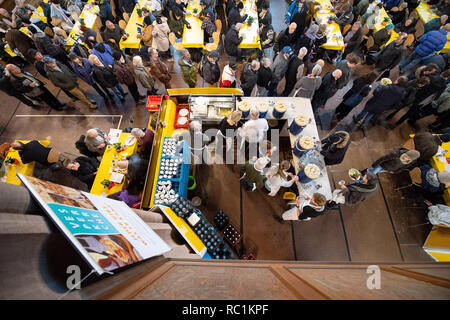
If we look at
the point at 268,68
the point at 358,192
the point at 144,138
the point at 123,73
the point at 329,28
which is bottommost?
the point at 358,192

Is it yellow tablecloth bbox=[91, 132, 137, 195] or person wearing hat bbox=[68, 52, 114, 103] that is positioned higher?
person wearing hat bbox=[68, 52, 114, 103]

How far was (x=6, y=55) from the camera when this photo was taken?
6.67 meters

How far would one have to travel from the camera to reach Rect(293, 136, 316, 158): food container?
4035 millimetres

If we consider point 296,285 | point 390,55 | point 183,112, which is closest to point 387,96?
point 390,55

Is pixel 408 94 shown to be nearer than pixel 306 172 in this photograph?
No

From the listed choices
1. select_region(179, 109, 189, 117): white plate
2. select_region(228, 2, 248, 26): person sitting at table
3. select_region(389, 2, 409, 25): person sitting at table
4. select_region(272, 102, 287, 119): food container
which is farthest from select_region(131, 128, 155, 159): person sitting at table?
select_region(389, 2, 409, 25): person sitting at table

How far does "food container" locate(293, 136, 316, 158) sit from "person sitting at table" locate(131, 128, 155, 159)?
11.0 ft

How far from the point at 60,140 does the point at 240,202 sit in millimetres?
5778

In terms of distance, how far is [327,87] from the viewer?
5.10 m

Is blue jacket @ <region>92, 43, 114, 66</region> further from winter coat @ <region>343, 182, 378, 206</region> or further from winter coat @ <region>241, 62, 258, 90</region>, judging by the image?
winter coat @ <region>343, 182, 378, 206</region>

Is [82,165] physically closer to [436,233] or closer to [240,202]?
[240,202]

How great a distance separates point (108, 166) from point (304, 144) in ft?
14.6

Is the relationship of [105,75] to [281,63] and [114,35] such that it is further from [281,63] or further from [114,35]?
[281,63]
